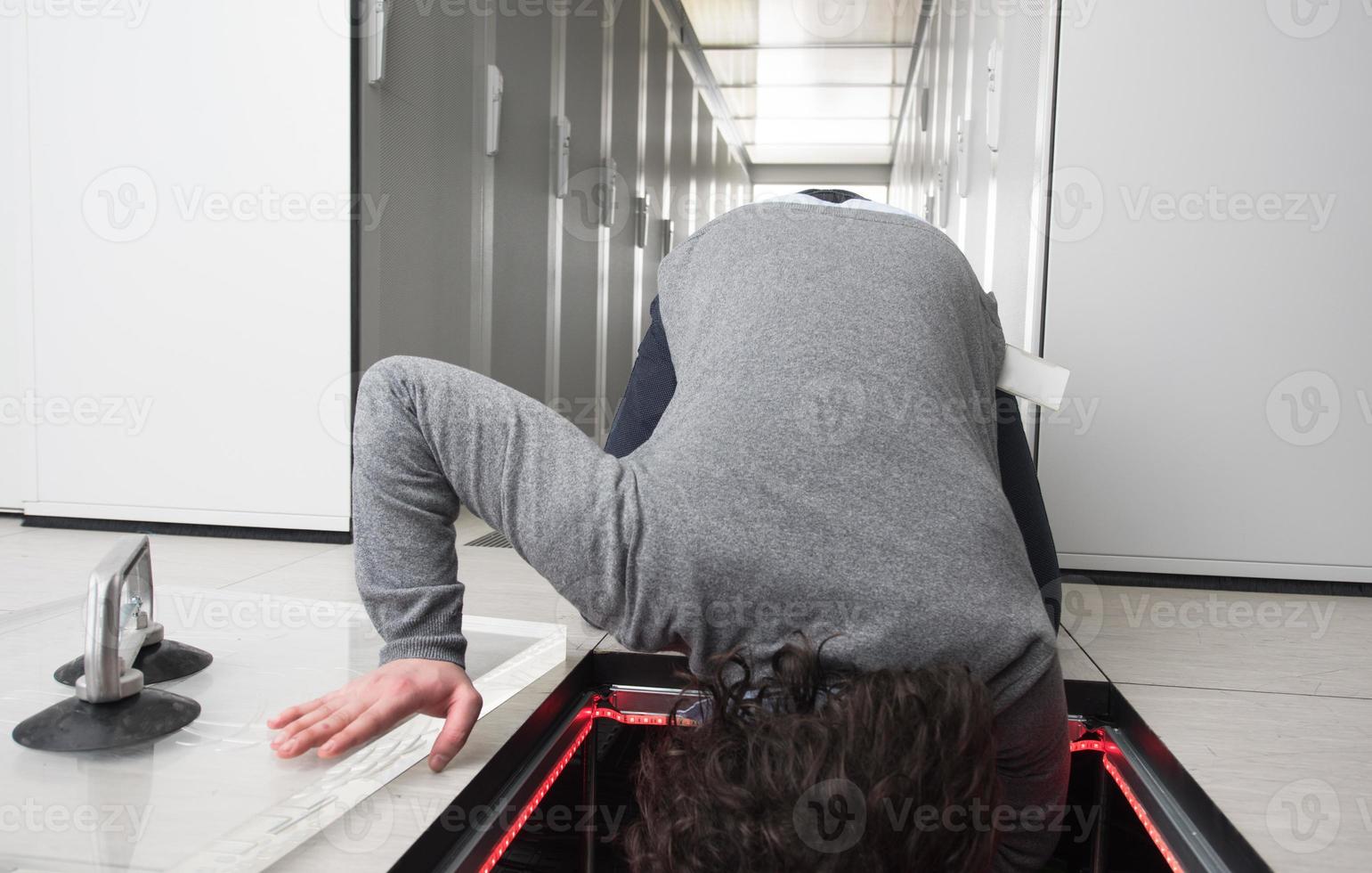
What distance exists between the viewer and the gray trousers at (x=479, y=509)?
818mm

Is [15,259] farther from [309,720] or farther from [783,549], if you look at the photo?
[783,549]

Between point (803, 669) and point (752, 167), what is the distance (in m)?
9.07

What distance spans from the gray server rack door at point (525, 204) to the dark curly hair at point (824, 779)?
2107 mm

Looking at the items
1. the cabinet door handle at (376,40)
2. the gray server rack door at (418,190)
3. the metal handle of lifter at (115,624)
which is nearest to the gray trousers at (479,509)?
the metal handle of lifter at (115,624)

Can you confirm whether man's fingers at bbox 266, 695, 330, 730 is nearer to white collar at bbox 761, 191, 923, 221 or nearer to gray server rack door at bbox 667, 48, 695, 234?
white collar at bbox 761, 191, 923, 221

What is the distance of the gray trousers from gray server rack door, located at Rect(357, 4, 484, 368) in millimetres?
1170

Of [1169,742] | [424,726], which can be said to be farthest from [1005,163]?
[424,726]

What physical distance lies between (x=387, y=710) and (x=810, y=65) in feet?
18.5

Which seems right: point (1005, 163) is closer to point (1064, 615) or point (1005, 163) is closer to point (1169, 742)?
point (1064, 615)

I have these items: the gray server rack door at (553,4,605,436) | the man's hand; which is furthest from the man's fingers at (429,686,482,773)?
the gray server rack door at (553,4,605,436)

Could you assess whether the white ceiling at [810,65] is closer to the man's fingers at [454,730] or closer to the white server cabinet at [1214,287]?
the white server cabinet at [1214,287]

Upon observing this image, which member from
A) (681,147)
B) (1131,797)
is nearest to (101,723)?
(1131,797)

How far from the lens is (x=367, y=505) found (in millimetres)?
895

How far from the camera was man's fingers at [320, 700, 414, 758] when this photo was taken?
0.86 meters
